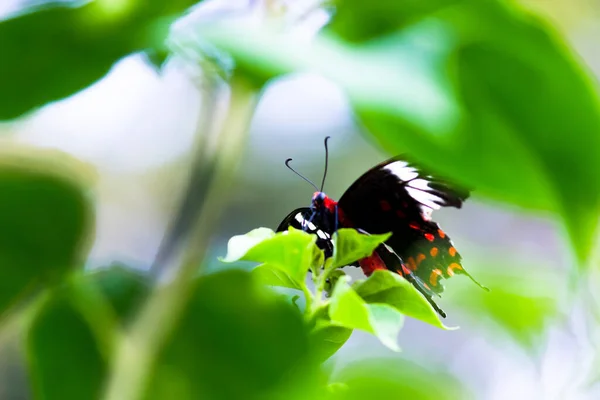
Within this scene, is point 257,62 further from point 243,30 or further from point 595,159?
point 595,159

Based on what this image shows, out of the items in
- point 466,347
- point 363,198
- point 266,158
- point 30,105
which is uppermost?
point 30,105

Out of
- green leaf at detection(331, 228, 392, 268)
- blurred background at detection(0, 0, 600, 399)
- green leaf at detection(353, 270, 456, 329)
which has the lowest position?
blurred background at detection(0, 0, 600, 399)

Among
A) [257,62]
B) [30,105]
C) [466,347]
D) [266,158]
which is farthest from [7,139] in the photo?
[466,347]

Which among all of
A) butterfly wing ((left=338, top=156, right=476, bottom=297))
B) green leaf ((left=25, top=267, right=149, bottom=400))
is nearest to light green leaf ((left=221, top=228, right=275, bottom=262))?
green leaf ((left=25, top=267, right=149, bottom=400))

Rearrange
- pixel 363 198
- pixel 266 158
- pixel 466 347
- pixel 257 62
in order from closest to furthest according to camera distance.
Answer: pixel 257 62, pixel 363 198, pixel 266 158, pixel 466 347

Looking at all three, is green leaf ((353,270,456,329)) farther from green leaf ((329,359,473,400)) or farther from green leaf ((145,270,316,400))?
green leaf ((145,270,316,400))

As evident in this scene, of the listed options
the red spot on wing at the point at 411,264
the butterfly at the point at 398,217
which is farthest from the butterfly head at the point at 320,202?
the red spot on wing at the point at 411,264

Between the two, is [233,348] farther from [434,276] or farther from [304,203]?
[304,203]

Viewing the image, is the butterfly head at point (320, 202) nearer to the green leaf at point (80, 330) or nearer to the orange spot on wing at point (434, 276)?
the orange spot on wing at point (434, 276)
